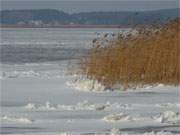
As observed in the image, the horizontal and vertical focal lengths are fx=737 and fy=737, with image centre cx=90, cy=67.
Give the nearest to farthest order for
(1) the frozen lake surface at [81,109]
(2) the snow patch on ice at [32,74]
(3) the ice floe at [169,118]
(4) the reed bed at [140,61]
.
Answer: (1) the frozen lake surface at [81,109] < (3) the ice floe at [169,118] < (4) the reed bed at [140,61] < (2) the snow patch on ice at [32,74]

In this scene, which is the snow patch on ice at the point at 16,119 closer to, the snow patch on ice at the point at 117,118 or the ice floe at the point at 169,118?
the snow patch on ice at the point at 117,118

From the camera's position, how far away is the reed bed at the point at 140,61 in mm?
14555

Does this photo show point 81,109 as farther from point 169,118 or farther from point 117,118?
point 169,118

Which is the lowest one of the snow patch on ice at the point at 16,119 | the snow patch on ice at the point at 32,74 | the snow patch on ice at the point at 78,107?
the snow patch on ice at the point at 32,74

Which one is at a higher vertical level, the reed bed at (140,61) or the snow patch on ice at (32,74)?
the reed bed at (140,61)

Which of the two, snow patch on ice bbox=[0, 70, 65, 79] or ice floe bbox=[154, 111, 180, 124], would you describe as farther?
snow patch on ice bbox=[0, 70, 65, 79]

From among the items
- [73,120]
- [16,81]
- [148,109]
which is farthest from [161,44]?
[73,120]

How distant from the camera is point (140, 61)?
14844 millimetres

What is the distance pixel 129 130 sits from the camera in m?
8.46

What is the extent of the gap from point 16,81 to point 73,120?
6.58 m

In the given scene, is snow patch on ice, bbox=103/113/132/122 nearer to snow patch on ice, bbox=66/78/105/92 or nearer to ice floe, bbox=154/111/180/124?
ice floe, bbox=154/111/180/124

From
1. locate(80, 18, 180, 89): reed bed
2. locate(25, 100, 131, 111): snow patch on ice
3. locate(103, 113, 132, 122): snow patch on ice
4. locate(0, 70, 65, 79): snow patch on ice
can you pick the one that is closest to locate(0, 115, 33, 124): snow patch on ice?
locate(103, 113, 132, 122): snow patch on ice

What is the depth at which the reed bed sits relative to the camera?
573 inches

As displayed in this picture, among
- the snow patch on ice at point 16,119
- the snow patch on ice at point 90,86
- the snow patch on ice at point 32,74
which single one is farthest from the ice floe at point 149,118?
the snow patch on ice at point 32,74
